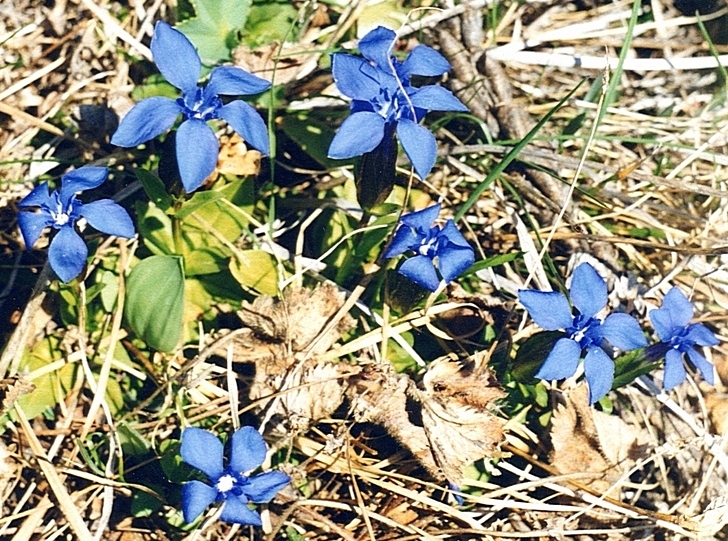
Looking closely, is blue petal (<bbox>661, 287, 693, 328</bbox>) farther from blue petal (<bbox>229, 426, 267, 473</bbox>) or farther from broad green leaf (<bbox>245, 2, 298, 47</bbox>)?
broad green leaf (<bbox>245, 2, 298, 47</bbox>)

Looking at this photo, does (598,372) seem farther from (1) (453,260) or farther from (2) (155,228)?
(2) (155,228)

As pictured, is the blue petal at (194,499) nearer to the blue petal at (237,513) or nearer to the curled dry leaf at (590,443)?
the blue petal at (237,513)

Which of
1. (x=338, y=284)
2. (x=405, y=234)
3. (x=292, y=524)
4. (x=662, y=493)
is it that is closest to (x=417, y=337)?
(x=338, y=284)

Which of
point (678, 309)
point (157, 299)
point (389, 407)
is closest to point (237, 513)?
point (389, 407)

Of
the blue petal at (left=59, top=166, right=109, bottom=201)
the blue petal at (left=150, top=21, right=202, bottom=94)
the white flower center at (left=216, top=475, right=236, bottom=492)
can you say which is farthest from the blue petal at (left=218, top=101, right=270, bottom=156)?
the white flower center at (left=216, top=475, right=236, bottom=492)

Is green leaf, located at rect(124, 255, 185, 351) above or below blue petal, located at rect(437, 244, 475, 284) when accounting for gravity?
below

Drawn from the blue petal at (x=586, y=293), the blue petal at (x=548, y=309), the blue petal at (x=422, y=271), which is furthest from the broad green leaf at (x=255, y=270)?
the blue petal at (x=586, y=293)

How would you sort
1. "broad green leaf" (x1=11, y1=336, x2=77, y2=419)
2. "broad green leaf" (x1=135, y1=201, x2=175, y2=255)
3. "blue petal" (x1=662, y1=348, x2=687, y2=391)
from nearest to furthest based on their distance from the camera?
"blue petal" (x1=662, y1=348, x2=687, y2=391)
"broad green leaf" (x1=11, y1=336, x2=77, y2=419)
"broad green leaf" (x1=135, y1=201, x2=175, y2=255)

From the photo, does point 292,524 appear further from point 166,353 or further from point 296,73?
point 296,73
